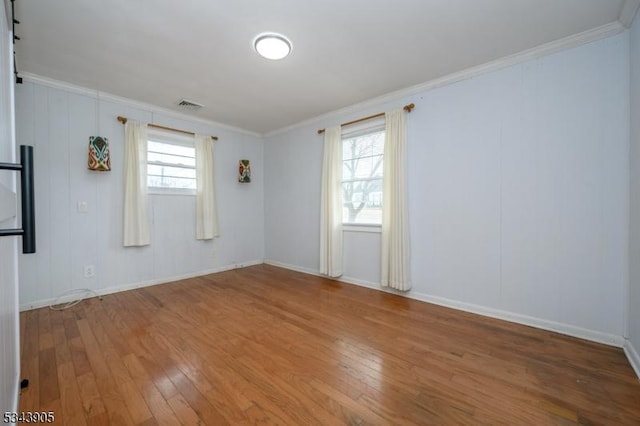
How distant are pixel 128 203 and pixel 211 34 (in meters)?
2.44

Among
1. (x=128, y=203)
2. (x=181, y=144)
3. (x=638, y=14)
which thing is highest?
(x=638, y=14)

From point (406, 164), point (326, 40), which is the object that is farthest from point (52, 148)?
point (406, 164)

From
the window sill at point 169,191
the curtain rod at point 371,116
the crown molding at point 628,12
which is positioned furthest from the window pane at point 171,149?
the crown molding at point 628,12

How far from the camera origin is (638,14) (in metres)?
1.90

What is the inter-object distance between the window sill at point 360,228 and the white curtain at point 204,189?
216 cm

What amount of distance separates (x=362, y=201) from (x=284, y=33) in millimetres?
2246

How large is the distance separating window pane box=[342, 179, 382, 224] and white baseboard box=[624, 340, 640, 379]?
7.70 feet

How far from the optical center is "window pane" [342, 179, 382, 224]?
11.8ft

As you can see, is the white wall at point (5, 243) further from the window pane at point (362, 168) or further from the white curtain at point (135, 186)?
the window pane at point (362, 168)

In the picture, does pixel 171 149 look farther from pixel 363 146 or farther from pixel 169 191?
pixel 363 146

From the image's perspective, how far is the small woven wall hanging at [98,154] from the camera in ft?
10.3

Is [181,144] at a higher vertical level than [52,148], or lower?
higher

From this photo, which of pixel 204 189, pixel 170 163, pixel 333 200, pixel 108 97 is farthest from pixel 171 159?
pixel 333 200

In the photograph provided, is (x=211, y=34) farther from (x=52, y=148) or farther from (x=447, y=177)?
(x=447, y=177)
